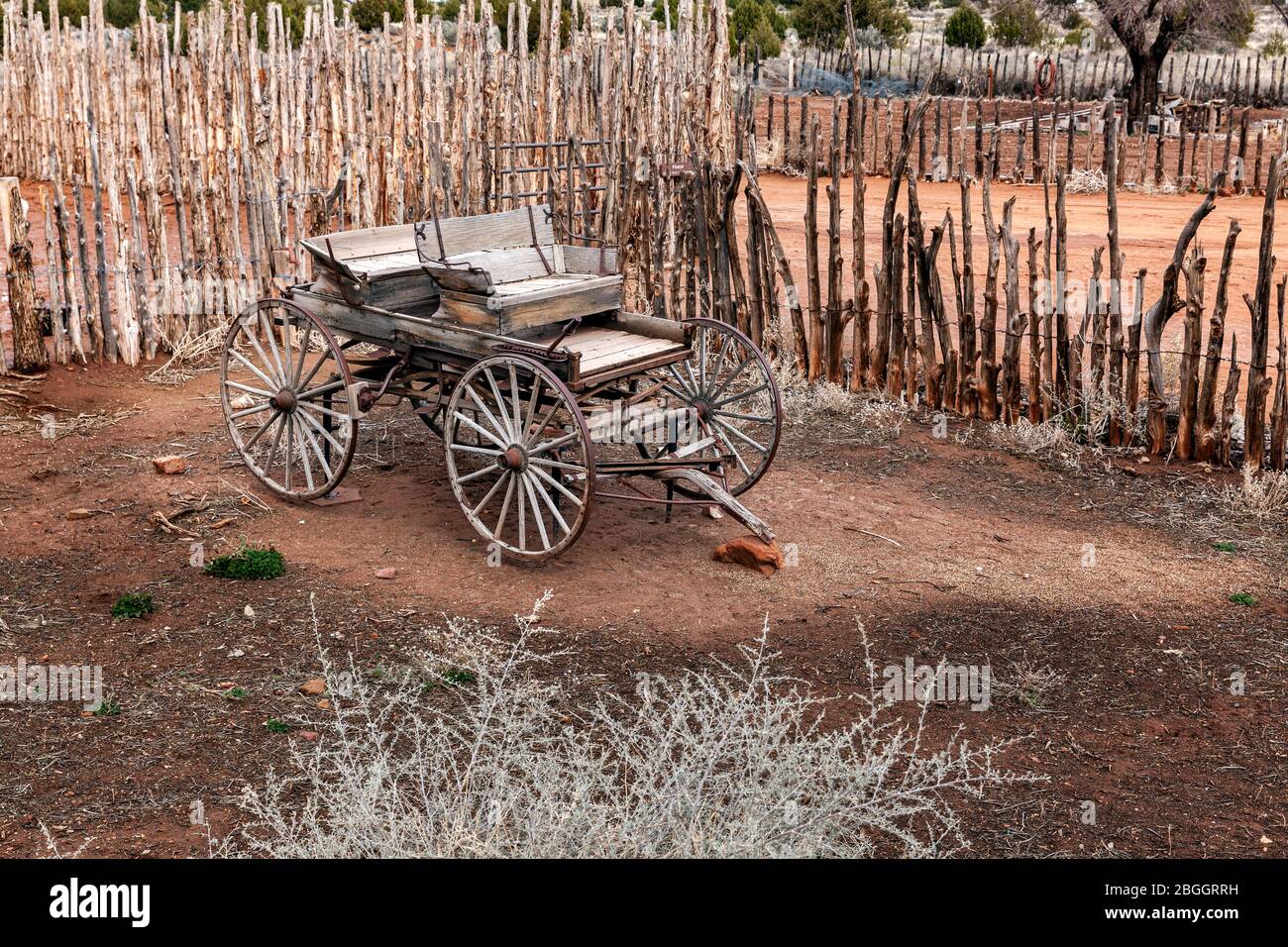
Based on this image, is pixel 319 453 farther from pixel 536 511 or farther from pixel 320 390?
pixel 536 511

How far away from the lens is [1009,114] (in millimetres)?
21797

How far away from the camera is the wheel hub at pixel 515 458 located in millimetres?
5016

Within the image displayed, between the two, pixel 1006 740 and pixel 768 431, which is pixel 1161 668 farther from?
pixel 768 431

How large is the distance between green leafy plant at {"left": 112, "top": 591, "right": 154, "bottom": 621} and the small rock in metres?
1.49

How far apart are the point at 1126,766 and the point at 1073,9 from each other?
1318 inches

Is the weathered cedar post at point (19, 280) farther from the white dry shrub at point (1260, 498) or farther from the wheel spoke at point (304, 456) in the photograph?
the white dry shrub at point (1260, 498)

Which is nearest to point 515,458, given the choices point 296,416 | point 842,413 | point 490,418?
point 490,418

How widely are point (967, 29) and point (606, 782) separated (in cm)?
2926

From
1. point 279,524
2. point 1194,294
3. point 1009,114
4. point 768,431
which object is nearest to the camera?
point 279,524

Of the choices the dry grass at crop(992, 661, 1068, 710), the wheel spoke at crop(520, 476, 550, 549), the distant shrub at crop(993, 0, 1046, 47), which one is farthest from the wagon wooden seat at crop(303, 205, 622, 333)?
the distant shrub at crop(993, 0, 1046, 47)

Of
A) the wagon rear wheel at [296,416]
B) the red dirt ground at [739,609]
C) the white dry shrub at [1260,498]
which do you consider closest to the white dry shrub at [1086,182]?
the red dirt ground at [739,609]

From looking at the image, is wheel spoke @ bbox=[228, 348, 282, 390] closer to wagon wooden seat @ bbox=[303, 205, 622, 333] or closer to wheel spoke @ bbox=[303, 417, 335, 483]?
wheel spoke @ bbox=[303, 417, 335, 483]

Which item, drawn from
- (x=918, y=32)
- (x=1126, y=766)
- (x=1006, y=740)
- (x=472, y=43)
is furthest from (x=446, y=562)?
(x=918, y=32)

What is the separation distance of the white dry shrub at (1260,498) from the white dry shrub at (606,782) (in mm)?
2492
